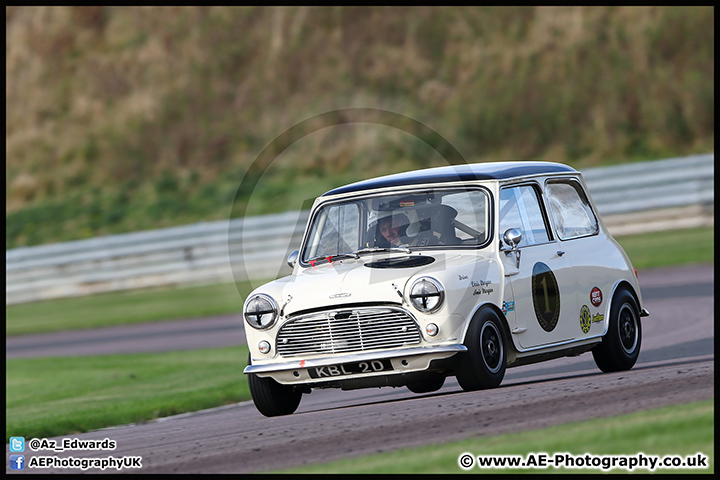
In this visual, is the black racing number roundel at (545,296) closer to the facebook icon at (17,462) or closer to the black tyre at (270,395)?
the black tyre at (270,395)

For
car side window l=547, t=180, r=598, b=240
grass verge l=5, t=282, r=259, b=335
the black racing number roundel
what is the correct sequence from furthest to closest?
grass verge l=5, t=282, r=259, b=335 → car side window l=547, t=180, r=598, b=240 → the black racing number roundel

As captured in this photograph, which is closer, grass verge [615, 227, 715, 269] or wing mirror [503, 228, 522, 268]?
wing mirror [503, 228, 522, 268]

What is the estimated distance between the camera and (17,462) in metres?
6.98

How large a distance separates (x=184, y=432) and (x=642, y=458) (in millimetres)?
3696

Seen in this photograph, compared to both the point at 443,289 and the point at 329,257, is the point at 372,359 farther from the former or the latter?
the point at 329,257

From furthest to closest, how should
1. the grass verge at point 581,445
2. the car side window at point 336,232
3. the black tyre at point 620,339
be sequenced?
1. the black tyre at point 620,339
2. the car side window at point 336,232
3. the grass verge at point 581,445

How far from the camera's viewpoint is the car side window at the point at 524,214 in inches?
314

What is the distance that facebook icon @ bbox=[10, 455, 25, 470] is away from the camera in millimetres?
6785

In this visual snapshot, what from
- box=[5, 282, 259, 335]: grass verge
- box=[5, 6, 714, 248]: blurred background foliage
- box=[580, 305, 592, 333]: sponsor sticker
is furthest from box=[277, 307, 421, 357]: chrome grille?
box=[5, 6, 714, 248]: blurred background foliage

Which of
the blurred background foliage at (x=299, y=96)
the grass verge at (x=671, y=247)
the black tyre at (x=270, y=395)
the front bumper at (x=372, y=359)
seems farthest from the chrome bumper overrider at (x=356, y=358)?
the blurred background foliage at (x=299, y=96)

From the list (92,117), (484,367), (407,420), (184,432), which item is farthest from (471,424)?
(92,117)

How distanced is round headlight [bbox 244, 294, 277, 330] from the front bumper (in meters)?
0.31

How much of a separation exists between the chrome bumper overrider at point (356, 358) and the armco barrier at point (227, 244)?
13.5 metres

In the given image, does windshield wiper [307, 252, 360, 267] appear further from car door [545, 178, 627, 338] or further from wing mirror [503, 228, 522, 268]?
car door [545, 178, 627, 338]
